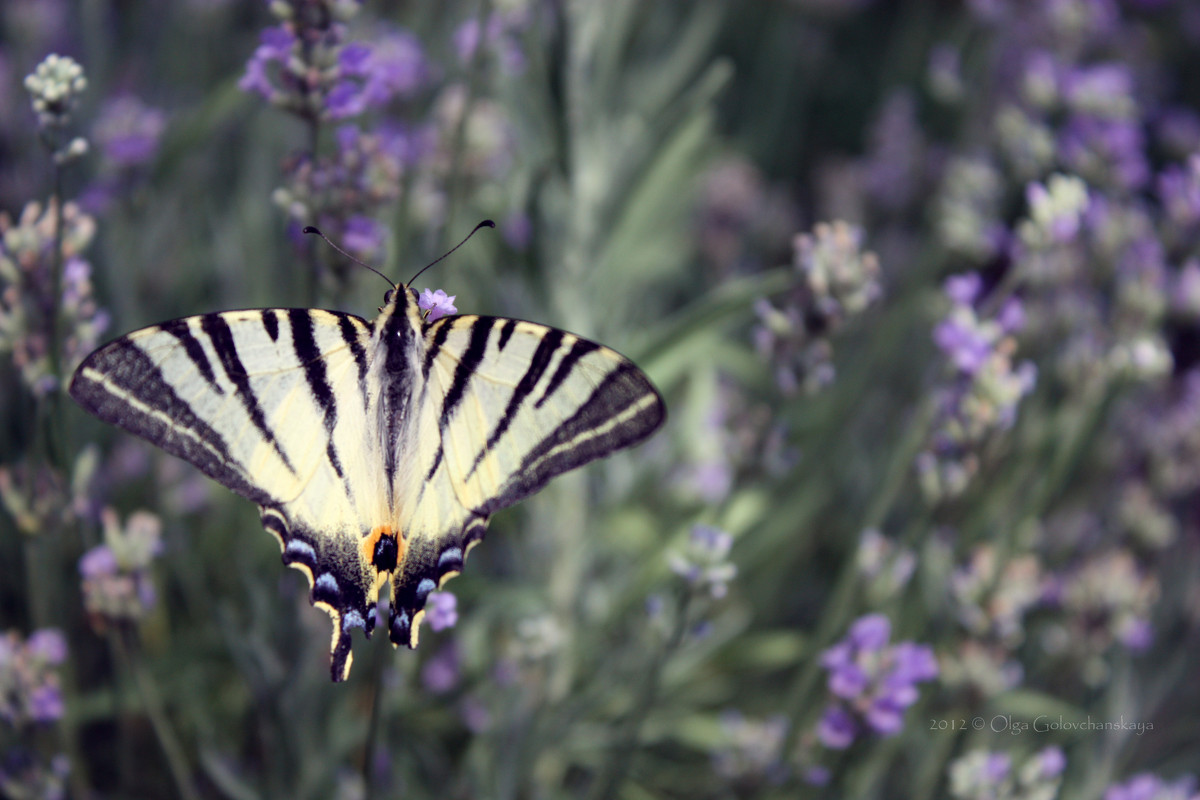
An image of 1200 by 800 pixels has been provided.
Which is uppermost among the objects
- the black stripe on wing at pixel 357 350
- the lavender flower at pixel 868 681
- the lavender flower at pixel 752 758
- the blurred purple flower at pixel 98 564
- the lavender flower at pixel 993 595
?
the black stripe on wing at pixel 357 350

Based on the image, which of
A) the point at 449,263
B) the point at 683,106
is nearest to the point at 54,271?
the point at 449,263

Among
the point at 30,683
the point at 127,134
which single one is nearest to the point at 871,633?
the point at 30,683

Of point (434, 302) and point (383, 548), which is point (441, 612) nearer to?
point (383, 548)

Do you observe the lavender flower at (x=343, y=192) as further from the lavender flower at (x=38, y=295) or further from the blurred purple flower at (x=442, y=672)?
the blurred purple flower at (x=442, y=672)

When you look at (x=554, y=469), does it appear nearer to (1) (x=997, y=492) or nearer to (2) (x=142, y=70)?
(1) (x=997, y=492)

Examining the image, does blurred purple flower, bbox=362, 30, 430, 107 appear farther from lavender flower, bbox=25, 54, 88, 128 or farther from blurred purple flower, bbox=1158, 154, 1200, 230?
blurred purple flower, bbox=1158, 154, 1200, 230

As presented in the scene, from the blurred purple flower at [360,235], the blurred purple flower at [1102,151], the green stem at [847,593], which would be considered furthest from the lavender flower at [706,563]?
the blurred purple flower at [1102,151]

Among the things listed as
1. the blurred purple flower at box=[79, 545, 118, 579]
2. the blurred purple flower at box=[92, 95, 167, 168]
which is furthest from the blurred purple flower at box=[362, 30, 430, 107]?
the blurred purple flower at box=[79, 545, 118, 579]
